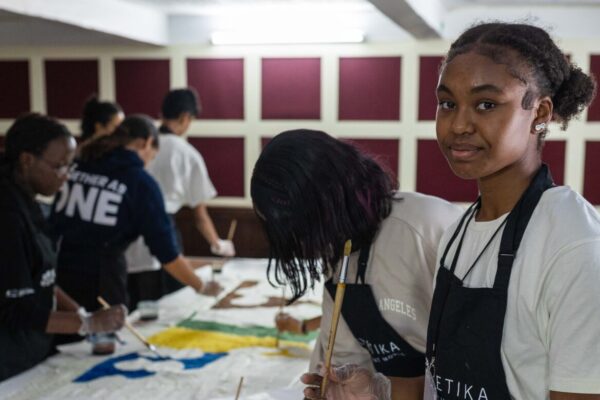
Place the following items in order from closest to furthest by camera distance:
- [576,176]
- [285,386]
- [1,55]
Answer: [285,386]
[576,176]
[1,55]

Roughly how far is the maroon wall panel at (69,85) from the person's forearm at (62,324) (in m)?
3.52

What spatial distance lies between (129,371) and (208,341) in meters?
0.34

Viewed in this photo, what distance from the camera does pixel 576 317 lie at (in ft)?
2.51

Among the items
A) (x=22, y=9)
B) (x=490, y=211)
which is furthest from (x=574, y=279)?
(x=22, y=9)

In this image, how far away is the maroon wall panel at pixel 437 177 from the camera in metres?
4.52

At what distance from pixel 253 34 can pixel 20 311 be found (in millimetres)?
3228

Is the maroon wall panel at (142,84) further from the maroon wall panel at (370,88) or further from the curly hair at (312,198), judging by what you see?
the curly hair at (312,198)

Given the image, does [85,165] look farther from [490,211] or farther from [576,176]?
[576,176]

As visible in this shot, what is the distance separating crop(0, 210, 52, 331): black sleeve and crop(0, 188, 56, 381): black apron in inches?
0.9

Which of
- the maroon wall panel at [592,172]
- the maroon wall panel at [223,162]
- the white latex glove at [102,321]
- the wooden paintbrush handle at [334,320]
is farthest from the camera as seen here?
the maroon wall panel at [223,162]

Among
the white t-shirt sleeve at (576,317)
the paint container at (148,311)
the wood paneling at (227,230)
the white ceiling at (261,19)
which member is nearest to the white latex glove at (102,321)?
the paint container at (148,311)

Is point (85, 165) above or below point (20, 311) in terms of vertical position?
above

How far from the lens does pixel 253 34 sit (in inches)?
180

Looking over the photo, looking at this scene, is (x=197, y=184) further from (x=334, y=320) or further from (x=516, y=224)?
(x=516, y=224)
